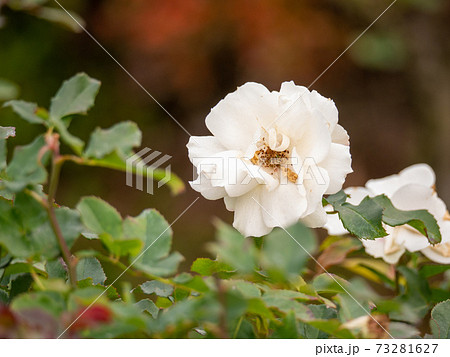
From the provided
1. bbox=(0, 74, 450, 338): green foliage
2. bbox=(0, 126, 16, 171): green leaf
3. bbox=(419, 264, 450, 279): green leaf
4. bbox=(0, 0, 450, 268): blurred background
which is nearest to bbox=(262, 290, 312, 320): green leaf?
bbox=(0, 74, 450, 338): green foliage

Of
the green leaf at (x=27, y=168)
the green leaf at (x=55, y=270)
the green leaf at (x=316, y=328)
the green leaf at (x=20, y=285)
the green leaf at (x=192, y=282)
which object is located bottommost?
the green leaf at (x=316, y=328)

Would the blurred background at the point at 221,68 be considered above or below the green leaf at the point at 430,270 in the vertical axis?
above

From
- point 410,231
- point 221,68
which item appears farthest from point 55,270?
point 221,68

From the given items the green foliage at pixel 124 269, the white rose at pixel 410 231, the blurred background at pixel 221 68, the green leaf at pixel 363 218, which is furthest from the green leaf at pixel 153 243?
the blurred background at pixel 221 68

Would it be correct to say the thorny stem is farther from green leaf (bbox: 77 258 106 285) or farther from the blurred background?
the blurred background

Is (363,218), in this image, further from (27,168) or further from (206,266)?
(27,168)

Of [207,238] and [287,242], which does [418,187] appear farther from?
[207,238]

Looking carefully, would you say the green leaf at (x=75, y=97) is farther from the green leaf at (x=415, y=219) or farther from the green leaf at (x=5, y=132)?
the green leaf at (x=415, y=219)
